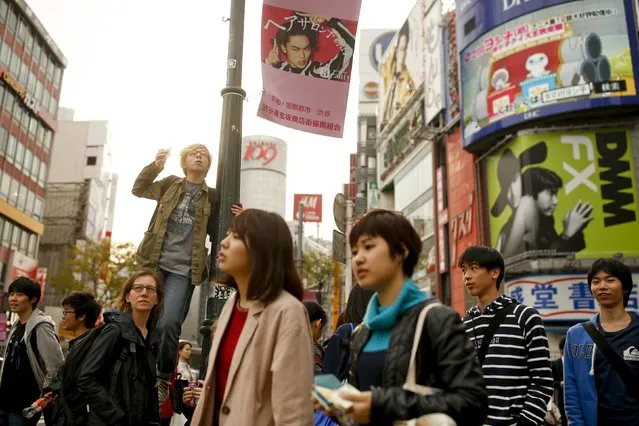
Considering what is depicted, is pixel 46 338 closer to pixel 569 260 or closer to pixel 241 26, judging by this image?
pixel 241 26

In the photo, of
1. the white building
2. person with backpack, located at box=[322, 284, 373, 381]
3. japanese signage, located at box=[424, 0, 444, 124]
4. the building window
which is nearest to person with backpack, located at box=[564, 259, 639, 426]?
person with backpack, located at box=[322, 284, 373, 381]

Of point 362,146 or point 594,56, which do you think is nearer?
point 594,56

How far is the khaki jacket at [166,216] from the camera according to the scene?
4.60m

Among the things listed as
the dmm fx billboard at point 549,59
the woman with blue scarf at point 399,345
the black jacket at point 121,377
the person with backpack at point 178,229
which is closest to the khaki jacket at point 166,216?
the person with backpack at point 178,229

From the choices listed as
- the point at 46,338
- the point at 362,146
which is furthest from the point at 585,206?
the point at 362,146

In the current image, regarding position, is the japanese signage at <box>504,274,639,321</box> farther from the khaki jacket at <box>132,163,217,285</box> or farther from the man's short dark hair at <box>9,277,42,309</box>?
the man's short dark hair at <box>9,277,42,309</box>

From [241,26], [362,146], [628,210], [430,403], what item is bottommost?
[430,403]

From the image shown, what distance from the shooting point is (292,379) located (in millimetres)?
2516

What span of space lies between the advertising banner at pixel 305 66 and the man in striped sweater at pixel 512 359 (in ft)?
8.62

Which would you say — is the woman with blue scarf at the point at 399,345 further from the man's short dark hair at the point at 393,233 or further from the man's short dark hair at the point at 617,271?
the man's short dark hair at the point at 617,271

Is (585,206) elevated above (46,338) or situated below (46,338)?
above

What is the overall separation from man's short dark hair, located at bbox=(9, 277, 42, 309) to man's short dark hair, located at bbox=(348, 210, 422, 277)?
4037mm

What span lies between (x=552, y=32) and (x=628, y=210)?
7371 mm

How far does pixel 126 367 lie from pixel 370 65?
2094 inches
